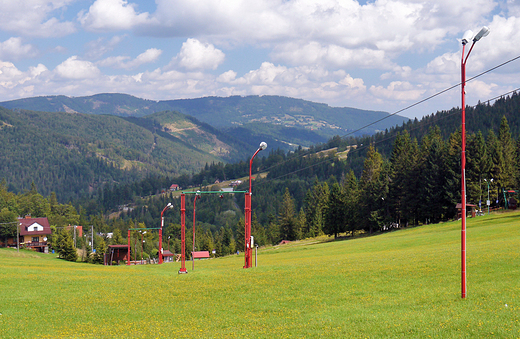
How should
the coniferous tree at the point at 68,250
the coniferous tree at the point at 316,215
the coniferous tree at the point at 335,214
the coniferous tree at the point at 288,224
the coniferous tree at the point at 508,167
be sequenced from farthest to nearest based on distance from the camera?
the coniferous tree at the point at 288,224 → the coniferous tree at the point at 316,215 → the coniferous tree at the point at 335,214 → the coniferous tree at the point at 508,167 → the coniferous tree at the point at 68,250

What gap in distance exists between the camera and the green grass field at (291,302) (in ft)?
55.2

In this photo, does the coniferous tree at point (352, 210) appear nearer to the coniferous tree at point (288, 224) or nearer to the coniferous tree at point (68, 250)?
the coniferous tree at point (288, 224)

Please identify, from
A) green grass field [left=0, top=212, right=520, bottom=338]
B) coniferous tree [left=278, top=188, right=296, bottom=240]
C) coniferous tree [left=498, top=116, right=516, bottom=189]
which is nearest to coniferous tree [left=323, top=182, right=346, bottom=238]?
coniferous tree [left=278, top=188, right=296, bottom=240]

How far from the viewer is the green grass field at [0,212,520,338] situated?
55.2 ft

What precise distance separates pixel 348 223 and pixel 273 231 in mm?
50690

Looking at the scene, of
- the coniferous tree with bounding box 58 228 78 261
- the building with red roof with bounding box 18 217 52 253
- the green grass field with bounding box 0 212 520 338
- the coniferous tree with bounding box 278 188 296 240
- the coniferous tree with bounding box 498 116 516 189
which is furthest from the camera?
the coniferous tree with bounding box 278 188 296 240

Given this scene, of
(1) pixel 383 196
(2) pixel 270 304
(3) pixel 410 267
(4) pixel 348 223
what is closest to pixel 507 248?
(3) pixel 410 267

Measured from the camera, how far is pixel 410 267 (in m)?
29.2

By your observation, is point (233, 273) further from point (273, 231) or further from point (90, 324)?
point (273, 231)

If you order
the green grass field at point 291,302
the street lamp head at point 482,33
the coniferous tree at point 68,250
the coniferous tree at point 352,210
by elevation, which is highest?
the street lamp head at point 482,33

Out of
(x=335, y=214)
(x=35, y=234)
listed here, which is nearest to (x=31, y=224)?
(x=35, y=234)

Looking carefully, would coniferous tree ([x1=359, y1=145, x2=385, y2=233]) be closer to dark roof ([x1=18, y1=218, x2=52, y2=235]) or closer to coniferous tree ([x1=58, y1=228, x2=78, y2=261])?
coniferous tree ([x1=58, y1=228, x2=78, y2=261])

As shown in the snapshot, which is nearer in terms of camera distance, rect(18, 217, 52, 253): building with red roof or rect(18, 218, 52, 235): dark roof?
rect(18, 218, 52, 235): dark roof

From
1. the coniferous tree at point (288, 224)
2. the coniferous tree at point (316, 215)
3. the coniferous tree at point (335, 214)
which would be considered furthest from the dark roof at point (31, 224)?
the coniferous tree at point (335, 214)
